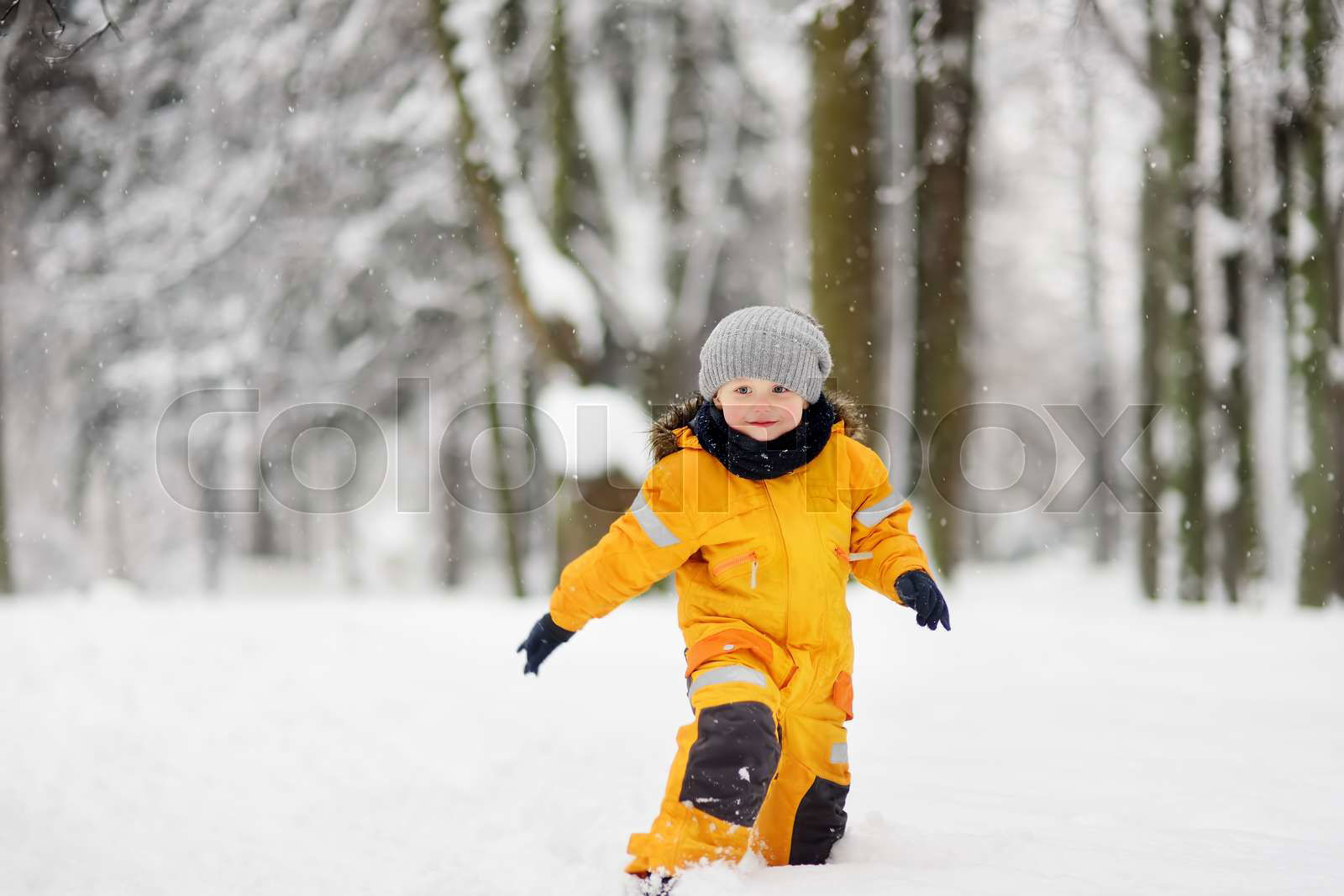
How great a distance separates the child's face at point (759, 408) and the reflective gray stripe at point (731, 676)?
587mm

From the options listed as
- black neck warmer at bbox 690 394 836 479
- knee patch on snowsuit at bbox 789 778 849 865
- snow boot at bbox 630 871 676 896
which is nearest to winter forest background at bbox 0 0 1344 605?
black neck warmer at bbox 690 394 836 479

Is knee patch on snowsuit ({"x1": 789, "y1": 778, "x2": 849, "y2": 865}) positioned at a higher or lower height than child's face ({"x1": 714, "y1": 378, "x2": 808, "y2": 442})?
lower

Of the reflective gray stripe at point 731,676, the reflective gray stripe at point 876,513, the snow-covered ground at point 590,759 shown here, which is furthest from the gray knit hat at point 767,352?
the snow-covered ground at point 590,759

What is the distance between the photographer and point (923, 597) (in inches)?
102

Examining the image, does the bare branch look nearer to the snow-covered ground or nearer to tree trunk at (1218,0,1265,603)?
tree trunk at (1218,0,1265,603)

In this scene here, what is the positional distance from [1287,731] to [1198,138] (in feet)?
21.4

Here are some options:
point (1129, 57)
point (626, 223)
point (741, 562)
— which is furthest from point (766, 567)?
point (1129, 57)


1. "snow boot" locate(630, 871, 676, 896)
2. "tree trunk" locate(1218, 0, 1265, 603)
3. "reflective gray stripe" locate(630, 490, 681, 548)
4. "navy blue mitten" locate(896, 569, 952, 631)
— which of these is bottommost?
"snow boot" locate(630, 871, 676, 896)

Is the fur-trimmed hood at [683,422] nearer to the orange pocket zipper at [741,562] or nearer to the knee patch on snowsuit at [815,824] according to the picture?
the orange pocket zipper at [741,562]

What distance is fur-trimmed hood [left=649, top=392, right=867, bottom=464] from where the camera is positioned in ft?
9.16

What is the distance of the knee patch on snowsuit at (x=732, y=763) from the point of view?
2.38 m

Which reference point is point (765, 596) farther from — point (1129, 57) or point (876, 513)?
point (1129, 57)

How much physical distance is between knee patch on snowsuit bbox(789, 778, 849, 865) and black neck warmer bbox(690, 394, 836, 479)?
814 mm

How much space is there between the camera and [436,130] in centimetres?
1046
